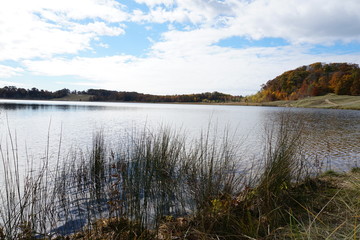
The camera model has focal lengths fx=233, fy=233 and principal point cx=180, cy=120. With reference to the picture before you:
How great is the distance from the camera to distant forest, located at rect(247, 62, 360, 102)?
76.3m

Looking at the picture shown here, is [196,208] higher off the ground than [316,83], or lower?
lower

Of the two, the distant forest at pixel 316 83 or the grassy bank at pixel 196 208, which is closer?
the grassy bank at pixel 196 208

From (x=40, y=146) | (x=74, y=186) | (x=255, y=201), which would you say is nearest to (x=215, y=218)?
(x=255, y=201)

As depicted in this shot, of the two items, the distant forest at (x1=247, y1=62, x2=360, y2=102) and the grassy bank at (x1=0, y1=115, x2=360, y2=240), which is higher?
the distant forest at (x1=247, y1=62, x2=360, y2=102)

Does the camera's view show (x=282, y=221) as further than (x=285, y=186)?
No

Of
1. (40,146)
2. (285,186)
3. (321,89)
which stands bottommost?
(40,146)

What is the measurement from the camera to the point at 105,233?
3648mm

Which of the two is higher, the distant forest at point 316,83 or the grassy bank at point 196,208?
the distant forest at point 316,83

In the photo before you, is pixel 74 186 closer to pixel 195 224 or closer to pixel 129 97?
pixel 195 224

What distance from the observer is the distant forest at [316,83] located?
250 ft

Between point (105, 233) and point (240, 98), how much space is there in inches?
4916

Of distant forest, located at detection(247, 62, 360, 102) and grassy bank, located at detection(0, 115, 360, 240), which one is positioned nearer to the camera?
grassy bank, located at detection(0, 115, 360, 240)

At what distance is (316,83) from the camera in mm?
87250

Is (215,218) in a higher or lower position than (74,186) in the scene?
higher
